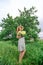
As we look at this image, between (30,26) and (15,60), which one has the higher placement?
(30,26)

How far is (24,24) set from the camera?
982 centimetres

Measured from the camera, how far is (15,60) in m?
6.47

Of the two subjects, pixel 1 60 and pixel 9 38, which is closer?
pixel 1 60

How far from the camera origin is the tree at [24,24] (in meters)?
9.57

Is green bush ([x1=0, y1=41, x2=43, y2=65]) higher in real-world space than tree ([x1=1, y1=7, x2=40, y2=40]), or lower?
lower

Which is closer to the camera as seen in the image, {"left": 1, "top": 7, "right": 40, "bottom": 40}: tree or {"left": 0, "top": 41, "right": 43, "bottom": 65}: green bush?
{"left": 0, "top": 41, "right": 43, "bottom": 65}: green bush

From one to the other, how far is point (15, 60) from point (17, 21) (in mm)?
3340

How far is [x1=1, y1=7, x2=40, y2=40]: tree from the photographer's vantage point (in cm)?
957

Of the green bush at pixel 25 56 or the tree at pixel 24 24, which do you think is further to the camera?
the tree at pixel 24 24

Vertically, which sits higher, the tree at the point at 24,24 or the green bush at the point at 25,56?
the tree at the point at 24,24

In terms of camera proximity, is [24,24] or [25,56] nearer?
[25,56]

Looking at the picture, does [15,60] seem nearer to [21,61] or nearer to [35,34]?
[21,61]

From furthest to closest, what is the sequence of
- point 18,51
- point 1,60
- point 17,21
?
point 17,21 < point 18,51 < point 1,60

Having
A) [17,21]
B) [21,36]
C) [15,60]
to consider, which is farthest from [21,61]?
[17,21]
